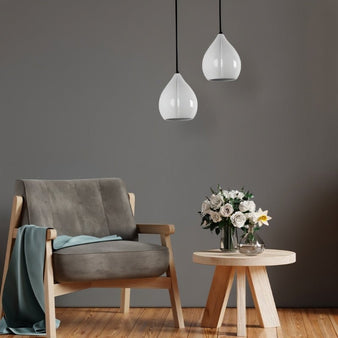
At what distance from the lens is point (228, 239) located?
3812 mm

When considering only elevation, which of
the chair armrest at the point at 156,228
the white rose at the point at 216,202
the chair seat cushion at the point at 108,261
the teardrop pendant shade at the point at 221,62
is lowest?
the chair seat cushion at the point at 108,261

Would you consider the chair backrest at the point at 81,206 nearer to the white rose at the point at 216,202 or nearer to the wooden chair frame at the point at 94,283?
the wooden chair frame at the point at 94,283

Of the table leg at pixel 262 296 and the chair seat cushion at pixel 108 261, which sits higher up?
the chair seat cushion at pixel 108 261

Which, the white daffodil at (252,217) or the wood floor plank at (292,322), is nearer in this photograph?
the wood floor plank at (292,322)

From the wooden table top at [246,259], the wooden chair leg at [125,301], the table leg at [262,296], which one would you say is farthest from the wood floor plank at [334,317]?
the wooden chair leg at [125,301]

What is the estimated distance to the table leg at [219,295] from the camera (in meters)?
3.77

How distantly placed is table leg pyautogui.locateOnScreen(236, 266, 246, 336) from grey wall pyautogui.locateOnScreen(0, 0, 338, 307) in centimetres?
80

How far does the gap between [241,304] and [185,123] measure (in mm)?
1355

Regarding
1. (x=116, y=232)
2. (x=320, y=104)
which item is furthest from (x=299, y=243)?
(x=116, y=232)

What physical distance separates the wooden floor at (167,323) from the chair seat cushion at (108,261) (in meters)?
0.31

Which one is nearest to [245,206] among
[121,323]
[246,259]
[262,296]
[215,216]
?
[215,216]

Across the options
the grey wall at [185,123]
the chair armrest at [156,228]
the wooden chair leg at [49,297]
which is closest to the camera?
the wooden chair leg at [49,297]

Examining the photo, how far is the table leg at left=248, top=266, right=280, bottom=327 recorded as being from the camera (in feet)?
12.1

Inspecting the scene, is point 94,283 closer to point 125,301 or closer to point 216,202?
point 125,301
